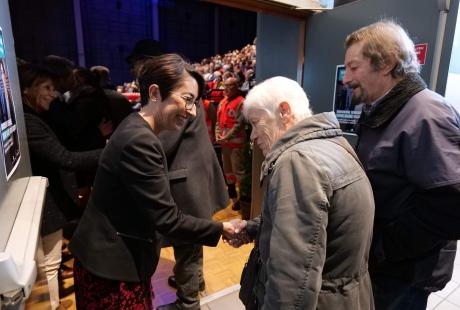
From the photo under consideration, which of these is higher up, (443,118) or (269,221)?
(443,118)

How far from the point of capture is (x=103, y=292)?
44.5 inches

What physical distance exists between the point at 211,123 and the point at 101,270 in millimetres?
3577

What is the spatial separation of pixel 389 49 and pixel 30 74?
1.87 m

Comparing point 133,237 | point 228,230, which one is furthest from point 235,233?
point 133,237

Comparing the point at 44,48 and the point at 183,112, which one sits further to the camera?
the point at 44,48

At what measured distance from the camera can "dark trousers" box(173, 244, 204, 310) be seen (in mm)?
1819

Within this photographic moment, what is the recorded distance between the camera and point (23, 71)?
178cm

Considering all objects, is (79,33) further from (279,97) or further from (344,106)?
(279,97)

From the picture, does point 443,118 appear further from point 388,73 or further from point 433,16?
point 433,16

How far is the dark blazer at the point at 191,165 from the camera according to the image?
167cm

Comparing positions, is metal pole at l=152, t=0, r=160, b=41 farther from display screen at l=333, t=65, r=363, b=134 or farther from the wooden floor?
display screen at l=333, t=65, r=363, b=134

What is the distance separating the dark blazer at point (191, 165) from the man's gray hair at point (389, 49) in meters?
0.93

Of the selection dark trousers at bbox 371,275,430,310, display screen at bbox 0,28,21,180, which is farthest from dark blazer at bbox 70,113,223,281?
dark trousers at bbox 371,275,430,310

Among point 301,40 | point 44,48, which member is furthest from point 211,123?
point 44,48
